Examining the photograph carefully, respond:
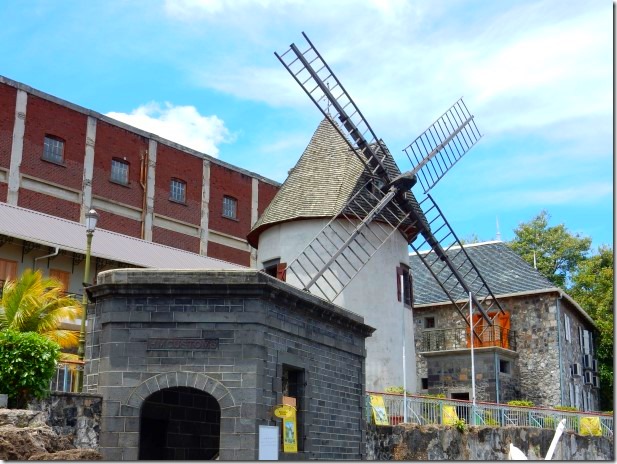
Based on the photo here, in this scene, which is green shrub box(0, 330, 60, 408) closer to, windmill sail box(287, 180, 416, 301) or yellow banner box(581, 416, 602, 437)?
windmill sail box(287, 180, 416, 301)

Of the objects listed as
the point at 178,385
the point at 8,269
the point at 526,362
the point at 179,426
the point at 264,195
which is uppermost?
the point at 264,195

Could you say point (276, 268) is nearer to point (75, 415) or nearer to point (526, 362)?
point (526, 362)

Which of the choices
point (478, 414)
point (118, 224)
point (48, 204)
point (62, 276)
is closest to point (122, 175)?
point (118, 224)

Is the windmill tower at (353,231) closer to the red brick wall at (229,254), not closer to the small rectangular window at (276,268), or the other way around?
the small rectangular window at (276,268)

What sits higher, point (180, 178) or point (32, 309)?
point (180, 178)

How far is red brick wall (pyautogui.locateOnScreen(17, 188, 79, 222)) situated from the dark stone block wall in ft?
69.5

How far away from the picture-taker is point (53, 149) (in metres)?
37.2

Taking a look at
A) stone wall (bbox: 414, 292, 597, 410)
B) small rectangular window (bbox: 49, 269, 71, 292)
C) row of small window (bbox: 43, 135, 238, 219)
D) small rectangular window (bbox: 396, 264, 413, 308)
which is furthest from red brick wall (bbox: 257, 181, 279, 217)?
small rectangular window (bbox: 396, 264, 413, 308)

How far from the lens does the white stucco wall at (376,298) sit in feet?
89.0

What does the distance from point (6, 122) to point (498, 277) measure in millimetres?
21734

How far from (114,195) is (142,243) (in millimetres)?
3093

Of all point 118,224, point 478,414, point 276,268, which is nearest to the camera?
point 478,414

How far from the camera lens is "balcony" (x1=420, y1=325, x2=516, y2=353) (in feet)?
112

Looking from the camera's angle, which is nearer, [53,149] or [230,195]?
[53,149]
